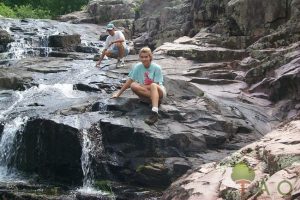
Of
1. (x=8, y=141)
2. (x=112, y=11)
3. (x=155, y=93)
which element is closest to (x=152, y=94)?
(x=155, y=93)

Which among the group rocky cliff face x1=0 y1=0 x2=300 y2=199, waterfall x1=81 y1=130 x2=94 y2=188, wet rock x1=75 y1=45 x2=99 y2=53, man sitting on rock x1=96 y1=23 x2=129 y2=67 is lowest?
waterfall x1=81 y1=130 x2=94 y2=188

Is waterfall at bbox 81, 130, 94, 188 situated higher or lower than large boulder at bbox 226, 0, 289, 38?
lower

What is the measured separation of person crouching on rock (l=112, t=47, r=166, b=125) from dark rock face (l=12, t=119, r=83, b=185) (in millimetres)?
1439

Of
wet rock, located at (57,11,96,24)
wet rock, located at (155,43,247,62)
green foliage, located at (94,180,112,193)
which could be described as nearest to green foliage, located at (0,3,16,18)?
wet rock, located at (57,11,96,24)

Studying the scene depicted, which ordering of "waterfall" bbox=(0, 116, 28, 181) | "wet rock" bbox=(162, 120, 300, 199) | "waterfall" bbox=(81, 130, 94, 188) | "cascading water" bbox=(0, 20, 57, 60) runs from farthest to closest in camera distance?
"cascading water" bbox=(0, 20, 57, 60)
"waterfall" bbox=(0, 116, 28, 181)
"waterfall" bbox=(81, 130, 94, 188)
"wet rock" bbox=(162, 120, 300, 199)

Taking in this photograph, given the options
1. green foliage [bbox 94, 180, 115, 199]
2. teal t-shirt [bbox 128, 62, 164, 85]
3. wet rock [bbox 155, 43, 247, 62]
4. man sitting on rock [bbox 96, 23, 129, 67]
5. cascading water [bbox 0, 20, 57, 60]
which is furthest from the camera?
cascading water [bbox 0, 20, 57, 60]

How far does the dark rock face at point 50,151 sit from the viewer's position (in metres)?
8.27

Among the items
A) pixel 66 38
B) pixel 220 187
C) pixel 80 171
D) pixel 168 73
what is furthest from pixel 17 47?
pixel 220 187

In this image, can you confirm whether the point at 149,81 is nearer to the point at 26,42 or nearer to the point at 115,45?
the point at 115,45

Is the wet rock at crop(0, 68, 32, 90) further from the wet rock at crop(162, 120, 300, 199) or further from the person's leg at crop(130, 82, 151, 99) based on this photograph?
the wet rock at crop(162, 120, 300, 199)

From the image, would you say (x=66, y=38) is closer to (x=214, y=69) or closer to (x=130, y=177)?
(x=214, y=69)

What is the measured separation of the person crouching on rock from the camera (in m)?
8.29

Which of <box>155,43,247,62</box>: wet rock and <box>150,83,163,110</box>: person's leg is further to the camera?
<box>155,43,247,62</box>: wet rock

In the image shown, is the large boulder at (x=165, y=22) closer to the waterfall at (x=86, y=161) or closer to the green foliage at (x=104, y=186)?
the waterfall at (x=86, y=161)
